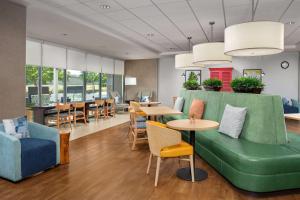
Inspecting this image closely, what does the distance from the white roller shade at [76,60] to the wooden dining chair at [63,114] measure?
2137mm

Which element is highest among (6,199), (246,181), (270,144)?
(270,144)

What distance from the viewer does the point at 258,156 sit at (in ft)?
9.36

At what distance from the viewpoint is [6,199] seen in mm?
2779

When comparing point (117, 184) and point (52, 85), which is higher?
point (52, 85)

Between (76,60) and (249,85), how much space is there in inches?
283

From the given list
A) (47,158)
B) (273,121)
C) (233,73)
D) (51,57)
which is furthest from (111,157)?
(233,73)

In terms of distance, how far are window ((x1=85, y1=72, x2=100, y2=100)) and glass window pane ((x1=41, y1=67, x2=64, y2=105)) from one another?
5.08 ft

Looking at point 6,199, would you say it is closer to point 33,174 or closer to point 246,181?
point 33,174

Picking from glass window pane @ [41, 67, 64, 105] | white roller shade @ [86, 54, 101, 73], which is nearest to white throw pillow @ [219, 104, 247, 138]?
glass window pane @ [41, 67, 64, 105]

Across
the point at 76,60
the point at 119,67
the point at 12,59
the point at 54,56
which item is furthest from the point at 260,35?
the point at 119,67

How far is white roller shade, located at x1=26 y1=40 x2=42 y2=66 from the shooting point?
7.09m

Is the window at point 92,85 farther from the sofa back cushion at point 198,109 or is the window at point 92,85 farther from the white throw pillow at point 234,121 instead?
the white throw pillow at point 234,121

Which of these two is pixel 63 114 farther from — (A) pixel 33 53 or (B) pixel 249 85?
(B) pixel 249 85

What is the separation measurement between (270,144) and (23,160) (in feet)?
11.9
